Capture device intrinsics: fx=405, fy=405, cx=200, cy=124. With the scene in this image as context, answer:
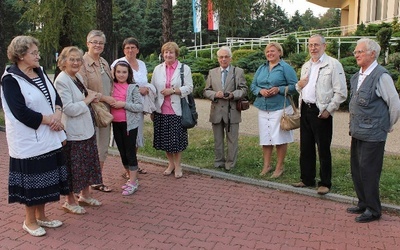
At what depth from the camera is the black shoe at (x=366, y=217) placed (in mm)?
4531

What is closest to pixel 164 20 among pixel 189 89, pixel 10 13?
pixel 189 89

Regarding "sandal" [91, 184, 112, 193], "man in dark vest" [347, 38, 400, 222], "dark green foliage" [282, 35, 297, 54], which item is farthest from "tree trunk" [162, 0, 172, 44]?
"dark green foliage" [282, 35, 297, 54]

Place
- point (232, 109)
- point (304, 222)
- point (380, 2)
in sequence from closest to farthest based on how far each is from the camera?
point (304, 222), point (232, 109), point (380, 2)

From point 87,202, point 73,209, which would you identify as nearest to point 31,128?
point 73,209

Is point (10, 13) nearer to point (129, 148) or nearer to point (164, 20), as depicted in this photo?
point (164, 20)

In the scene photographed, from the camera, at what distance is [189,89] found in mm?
5949

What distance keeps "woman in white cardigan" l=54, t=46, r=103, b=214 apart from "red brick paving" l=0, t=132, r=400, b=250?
1.30ft

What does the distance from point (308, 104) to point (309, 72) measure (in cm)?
42

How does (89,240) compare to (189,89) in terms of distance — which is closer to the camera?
(89,240)

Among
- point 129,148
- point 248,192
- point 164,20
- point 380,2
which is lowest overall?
point 248,192

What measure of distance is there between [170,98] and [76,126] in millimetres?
1749

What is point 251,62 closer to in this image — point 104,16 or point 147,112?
point 104,16

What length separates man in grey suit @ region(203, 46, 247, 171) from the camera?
20.1ft

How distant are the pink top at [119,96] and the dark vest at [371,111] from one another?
286 centimetres
